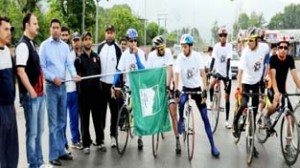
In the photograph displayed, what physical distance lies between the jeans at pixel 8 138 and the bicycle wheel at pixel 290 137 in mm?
4158

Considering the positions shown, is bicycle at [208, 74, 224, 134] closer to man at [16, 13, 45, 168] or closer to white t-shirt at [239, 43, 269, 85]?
white t-shirt at [239, 43, 269, 85]

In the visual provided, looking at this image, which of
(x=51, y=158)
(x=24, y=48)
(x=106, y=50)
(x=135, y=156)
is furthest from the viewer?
(x=106, y=50)

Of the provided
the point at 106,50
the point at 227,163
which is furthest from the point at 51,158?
the point at 227,163

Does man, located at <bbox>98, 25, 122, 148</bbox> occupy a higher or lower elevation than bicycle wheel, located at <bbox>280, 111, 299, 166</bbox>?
higher

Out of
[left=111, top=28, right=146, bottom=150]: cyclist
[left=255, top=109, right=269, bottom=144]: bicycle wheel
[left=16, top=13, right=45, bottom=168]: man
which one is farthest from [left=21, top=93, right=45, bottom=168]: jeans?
[left=255, top=109, right=269, bottom=144]: bicycle wheel

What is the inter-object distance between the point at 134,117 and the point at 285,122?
2.54m

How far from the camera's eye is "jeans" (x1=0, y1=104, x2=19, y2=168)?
18.5ft

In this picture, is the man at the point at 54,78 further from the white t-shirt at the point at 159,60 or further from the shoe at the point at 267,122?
the shoe at the point at 267,122

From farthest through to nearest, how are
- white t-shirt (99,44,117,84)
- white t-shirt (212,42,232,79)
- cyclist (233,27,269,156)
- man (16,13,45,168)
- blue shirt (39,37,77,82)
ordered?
white t-shirt (212,42,232,79), white t-shirt (99,44,117,84), cyclist (233,27,269,156), blue shirt (39,37,77,82), man (16,13,45,168)

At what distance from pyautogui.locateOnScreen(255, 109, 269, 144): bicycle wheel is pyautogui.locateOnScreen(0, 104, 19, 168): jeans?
4.43m

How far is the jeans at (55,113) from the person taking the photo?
23.5 feet

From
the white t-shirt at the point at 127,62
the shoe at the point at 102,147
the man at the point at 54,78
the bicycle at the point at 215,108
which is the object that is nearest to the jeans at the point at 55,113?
the man at the point at 54,78

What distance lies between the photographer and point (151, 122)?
793 cm

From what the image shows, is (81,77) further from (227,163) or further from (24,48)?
(227,163)
